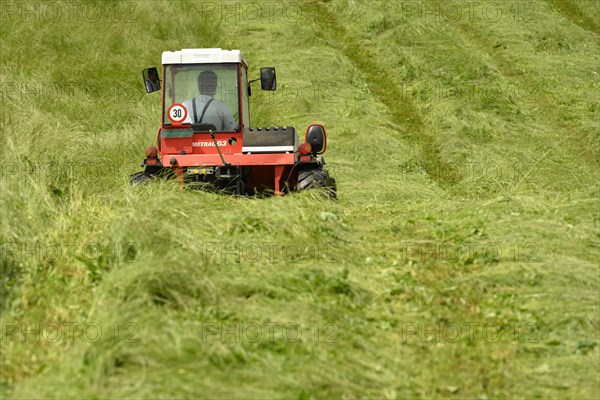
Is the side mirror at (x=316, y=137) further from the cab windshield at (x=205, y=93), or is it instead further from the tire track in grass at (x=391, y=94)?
the tire track in grass at (x=391, y=94)

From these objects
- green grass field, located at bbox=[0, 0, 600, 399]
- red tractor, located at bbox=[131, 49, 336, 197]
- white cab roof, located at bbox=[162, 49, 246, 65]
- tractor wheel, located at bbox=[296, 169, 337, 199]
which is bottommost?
green grass field, located at bbox=[0, 0, 600, 399]

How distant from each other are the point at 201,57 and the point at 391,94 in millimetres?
9085

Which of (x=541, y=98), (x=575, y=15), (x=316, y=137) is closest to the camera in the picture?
(x=316, y=137)

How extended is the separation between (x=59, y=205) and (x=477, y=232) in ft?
12.2

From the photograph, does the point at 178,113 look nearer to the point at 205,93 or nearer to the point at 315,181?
the point at 205,93

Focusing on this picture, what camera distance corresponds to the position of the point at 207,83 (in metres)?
10.6

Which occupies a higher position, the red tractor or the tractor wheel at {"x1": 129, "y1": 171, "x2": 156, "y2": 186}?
the red tractor

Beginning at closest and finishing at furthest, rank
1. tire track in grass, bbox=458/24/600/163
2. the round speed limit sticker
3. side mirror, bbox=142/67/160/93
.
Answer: the round speed limit sticker < side mirror, bbox=142/67/160/93 < tire track in grass, bbox=458/24/600/163

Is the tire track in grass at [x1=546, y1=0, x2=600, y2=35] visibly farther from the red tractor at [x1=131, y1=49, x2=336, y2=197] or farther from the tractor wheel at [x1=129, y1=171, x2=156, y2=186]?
the tractor wheel at [x1=129, y1=171, x2=156, y2=186]

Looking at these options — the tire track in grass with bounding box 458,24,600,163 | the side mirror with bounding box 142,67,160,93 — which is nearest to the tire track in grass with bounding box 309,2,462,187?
the tire track in grass with bounding box 458,24,600,163

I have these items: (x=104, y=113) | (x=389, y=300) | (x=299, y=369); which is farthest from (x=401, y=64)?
(x=299, y=369)

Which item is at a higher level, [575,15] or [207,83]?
[575,15]

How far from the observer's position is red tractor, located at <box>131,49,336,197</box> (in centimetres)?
980

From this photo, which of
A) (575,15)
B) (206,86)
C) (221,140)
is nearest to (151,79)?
(206,86)
